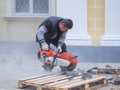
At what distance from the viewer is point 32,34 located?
10609mm

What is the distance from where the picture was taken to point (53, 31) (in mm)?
8008

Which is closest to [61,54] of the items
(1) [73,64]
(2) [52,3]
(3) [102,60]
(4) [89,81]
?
(1) [73,64]

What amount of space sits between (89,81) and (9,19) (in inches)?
174

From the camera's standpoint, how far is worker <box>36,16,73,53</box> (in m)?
7.69

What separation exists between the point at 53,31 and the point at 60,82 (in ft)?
5.43

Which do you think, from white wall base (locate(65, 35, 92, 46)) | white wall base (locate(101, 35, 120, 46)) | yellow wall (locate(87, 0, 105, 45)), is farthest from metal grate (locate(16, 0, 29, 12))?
white wall base (locate(101, 35, 120, 46))

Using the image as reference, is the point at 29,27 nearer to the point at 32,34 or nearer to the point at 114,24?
Result: the point at 32,34

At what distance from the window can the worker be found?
8.29 feet

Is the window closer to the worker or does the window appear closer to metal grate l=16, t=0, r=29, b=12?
metal grate l=16, t=0, r=29, b=12

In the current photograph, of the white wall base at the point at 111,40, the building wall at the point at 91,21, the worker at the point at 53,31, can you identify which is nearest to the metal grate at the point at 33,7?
the building wall at the point at 91,21

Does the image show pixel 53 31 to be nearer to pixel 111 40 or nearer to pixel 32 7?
pixel 111 40

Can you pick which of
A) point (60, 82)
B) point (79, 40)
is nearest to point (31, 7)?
→ point (79, 40)

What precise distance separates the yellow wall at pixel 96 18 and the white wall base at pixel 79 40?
0.50ft

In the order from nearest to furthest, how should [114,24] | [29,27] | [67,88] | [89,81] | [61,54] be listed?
1. [67,88]
2. [89,81]
3. [61,54]
4. [114,24]
5. [29,27]
